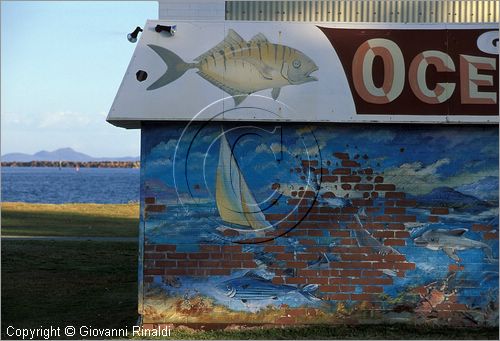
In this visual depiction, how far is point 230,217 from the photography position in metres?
9.33

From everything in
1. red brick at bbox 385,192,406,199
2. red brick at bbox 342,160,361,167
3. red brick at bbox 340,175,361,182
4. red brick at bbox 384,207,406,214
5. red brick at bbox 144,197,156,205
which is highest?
red brick at bbox 342,160,361,167

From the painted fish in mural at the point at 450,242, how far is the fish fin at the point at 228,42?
3014mm

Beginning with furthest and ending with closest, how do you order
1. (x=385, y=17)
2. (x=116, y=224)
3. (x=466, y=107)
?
(x=116, y=224) < (x=385, y=17) < (x=466, y=107)

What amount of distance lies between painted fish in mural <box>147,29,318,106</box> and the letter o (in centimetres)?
52

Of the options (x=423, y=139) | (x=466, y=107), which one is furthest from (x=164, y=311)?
(x=466, y=107)

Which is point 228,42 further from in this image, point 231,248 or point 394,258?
point 394,258

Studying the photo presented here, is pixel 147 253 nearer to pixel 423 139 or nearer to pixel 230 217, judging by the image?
pixel 230 217

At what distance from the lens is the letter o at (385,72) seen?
9.20 m

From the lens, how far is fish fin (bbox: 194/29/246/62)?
9305 mm

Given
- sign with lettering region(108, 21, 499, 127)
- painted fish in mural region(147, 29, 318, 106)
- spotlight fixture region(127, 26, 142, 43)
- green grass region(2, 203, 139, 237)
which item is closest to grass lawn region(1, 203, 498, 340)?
green grass region(2, 203, 139, 237)

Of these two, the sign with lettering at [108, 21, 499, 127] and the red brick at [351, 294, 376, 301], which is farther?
the red brick at [351, 294, 376, 301]

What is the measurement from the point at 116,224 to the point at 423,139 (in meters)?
17.9

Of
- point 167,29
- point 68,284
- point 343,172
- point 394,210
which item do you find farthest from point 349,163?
point 68,284

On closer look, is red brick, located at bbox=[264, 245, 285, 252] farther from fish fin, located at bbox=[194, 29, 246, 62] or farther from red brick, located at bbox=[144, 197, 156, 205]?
fish fin, located at bbox=[194, 29, 246, 62]
